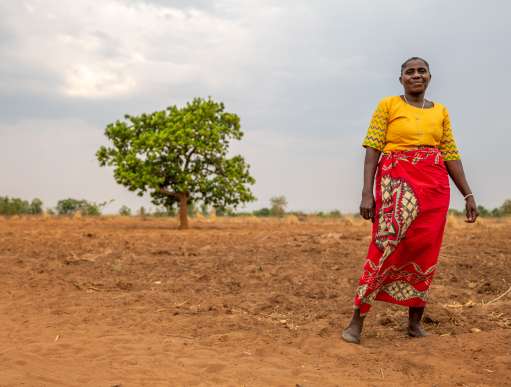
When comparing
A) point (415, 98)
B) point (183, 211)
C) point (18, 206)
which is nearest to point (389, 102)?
point (415, 98)

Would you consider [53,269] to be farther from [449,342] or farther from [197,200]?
[197,200]

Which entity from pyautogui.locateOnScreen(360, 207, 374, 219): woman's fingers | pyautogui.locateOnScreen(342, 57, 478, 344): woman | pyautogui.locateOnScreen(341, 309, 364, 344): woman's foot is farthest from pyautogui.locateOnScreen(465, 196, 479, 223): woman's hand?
pyautogui.locateOnScreen(341, 309, 364, 344): woman's foot

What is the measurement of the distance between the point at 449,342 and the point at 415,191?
47.6 inches

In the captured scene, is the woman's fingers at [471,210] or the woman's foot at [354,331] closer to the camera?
the woman's foot at [354,331]

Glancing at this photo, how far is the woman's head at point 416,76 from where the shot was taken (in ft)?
15.2

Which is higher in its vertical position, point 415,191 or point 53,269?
point 415,191

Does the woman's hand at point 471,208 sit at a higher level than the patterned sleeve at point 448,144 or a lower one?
lower

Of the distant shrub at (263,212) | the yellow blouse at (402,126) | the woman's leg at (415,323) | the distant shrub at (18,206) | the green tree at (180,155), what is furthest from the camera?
the distant shrub at (263,212)

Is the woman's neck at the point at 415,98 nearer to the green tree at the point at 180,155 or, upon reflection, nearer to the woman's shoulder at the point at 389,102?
the woman's shoulder at the point at 389,102

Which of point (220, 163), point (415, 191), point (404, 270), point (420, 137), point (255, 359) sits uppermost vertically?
point (220, 163)

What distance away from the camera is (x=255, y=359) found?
420cm

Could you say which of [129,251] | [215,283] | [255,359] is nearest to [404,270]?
[255,359]

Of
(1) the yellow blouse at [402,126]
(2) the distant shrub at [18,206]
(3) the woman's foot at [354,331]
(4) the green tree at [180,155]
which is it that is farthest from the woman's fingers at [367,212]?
(2) the distant shrub at [18,206]

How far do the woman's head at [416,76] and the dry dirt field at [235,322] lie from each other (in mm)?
2005
